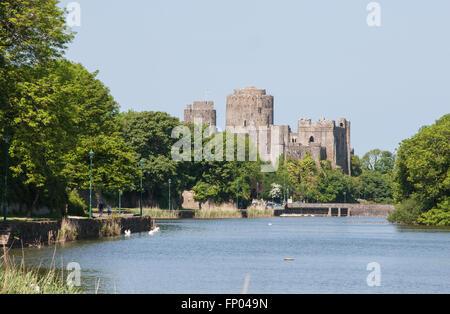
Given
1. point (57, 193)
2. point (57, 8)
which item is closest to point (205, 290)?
point (57, 8)

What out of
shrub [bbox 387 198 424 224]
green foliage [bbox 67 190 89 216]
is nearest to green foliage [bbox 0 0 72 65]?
green foliage [bbox 67 190 89 216]

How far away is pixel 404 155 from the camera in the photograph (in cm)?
10138

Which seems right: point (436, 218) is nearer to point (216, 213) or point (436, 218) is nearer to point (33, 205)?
point (216, 213)

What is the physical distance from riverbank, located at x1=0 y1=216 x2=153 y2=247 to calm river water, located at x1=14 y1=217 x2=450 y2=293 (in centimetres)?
111

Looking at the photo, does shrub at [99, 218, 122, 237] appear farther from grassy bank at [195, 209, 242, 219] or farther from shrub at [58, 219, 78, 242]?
grassy bank at [195, 209, 242, 219]

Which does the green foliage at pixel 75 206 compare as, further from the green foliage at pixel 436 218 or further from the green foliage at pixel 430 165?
the green foliage at pixel 436 218

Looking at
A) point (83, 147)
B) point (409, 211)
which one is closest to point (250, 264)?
point (83, 147)

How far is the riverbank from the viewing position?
46.5 m

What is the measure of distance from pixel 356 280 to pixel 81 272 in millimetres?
12036

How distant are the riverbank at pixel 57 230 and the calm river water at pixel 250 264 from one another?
111cm

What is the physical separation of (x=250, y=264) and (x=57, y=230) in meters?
14.5

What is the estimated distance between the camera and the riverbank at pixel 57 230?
4647cm

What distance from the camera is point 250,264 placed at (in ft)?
152
